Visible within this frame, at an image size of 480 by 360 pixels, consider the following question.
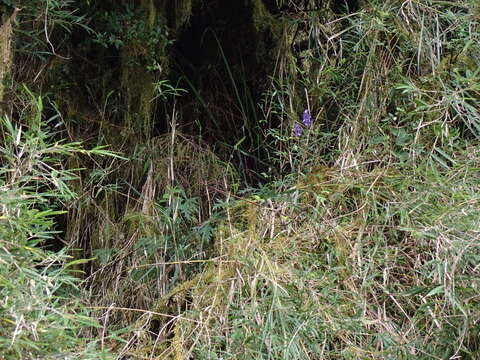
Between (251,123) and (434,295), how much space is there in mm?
1108

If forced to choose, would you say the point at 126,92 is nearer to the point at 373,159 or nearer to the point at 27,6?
the point at 27,6

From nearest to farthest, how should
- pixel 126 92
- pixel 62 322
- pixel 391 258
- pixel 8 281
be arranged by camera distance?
1. pixel 8 281
2. pixel 62 322
3. pixel 391 258
4. pixel 126 92

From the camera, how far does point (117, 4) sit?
2307 millimetres

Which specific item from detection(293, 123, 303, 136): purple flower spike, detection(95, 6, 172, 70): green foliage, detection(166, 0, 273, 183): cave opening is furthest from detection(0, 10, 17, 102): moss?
detection(293, 123, 303, 136): purple flower spike

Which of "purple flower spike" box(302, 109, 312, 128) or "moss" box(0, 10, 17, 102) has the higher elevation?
"moss" box(0, 10, 17, 102)

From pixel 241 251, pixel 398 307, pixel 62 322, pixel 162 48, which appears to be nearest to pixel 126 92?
pixel 162 48

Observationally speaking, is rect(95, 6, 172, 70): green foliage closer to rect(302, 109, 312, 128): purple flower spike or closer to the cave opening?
the cave opening

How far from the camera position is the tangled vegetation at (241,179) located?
1.77 metres

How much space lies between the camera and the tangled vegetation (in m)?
1.77

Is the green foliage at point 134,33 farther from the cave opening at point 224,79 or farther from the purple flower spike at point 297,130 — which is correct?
the purple flower spike at point 297,130

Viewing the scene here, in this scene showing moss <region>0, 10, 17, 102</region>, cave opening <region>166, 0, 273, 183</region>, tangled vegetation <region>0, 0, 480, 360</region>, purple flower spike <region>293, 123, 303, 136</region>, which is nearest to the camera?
tangled vegetation <region>0, 0, 480, 360</region>

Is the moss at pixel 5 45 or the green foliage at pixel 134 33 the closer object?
the moss at pixel 5 45

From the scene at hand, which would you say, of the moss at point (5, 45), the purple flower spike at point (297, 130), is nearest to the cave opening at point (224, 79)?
the purple flower spike at point (297, 130)

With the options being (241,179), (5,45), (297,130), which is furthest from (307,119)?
(5,45)
